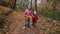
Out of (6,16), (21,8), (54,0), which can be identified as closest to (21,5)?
(21,8)

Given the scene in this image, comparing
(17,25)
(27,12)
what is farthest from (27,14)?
(17,25)

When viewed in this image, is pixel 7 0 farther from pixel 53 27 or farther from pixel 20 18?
pixel 53 27

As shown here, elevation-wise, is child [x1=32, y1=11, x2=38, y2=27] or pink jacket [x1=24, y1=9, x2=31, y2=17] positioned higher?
pink jacket [x1=24, y1=9, x2=31, y2=17]

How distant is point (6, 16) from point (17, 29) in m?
0.33

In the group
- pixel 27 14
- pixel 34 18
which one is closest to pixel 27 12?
pixel 27 14

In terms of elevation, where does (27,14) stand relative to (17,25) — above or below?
above

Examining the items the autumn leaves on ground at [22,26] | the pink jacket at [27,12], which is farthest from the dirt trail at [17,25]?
the pink jacket at [27,12]

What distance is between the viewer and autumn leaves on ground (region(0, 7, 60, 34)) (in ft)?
14.4

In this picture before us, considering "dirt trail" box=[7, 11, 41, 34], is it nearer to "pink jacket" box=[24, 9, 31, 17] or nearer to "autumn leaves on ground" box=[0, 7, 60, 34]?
"autumn leaves on ground" box=[0, 7, 60, 34]

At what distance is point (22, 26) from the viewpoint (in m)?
4.53

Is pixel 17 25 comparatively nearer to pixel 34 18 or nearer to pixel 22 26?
pixel 22 26

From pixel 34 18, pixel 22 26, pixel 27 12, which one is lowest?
pixel 22 26

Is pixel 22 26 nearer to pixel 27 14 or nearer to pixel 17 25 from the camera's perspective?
pixel 17 25

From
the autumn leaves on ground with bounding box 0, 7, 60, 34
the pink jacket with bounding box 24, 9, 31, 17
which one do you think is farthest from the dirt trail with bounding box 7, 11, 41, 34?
the pink jacket with bounding box 24, 9, 31, 17
